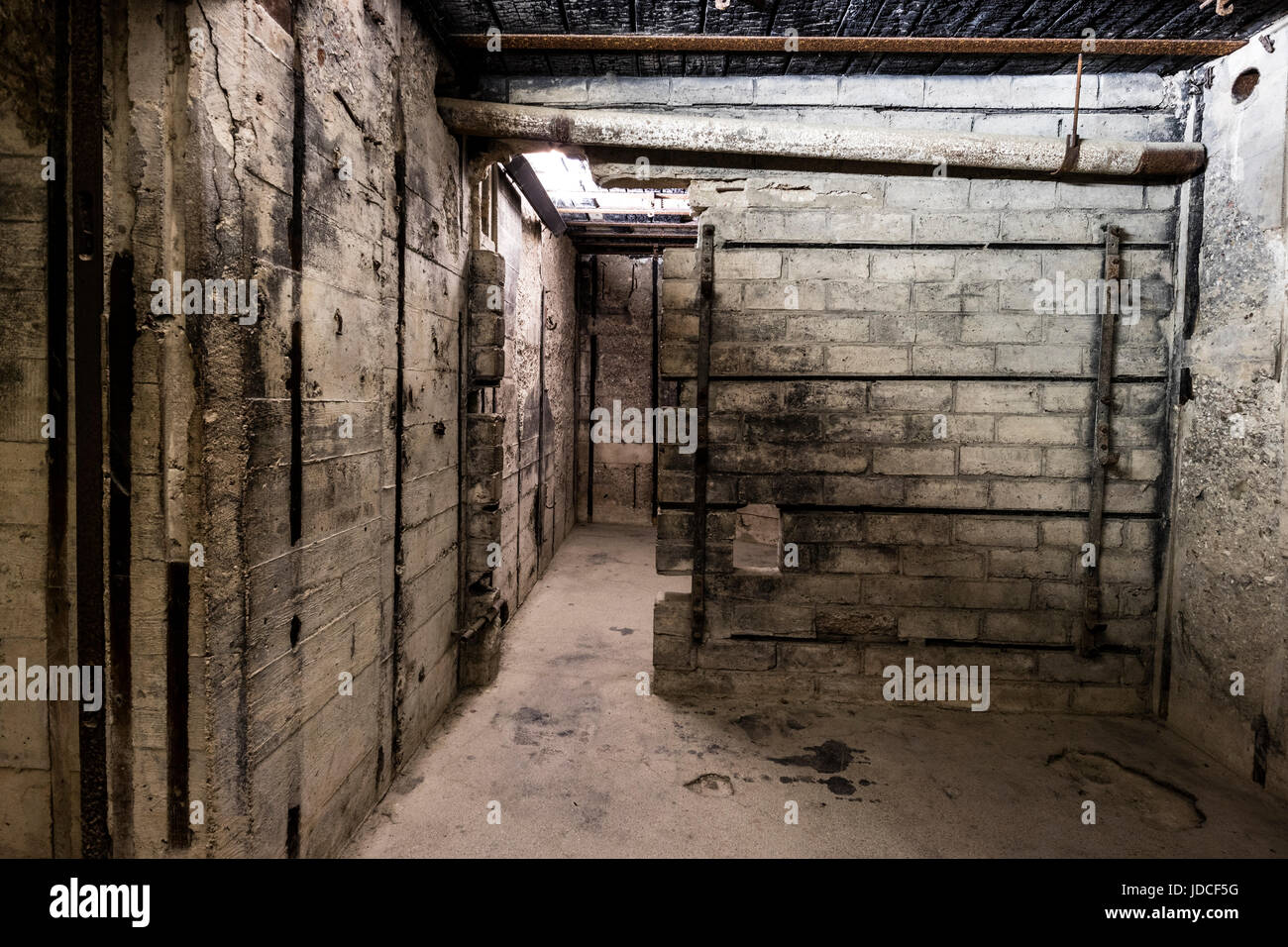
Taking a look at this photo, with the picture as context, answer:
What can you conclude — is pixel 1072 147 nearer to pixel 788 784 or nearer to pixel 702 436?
pixel 702 436

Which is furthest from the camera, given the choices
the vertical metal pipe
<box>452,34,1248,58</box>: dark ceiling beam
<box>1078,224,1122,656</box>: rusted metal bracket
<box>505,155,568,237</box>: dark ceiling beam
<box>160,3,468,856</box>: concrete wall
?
<box>505,155,568,237</box>: dark ceiling beam

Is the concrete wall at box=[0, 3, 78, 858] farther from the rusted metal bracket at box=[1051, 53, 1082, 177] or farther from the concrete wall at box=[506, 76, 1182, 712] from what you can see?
the rusted metal bracket at box=[1051, 53, 1082, 177]

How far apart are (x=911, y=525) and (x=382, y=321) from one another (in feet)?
9.76

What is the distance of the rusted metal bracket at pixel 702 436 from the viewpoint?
3.56 meters

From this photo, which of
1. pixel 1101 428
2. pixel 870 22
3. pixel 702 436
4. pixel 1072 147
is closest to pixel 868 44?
pixel 870 22

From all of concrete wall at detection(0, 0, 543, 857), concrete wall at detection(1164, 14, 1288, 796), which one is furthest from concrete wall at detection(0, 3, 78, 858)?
concrete wall at detection(1164, 14, 1288, 796)

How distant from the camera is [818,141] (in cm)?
339

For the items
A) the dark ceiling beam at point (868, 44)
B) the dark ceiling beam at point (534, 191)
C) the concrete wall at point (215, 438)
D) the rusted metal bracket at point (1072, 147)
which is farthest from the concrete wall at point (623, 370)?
the concrete wall at point (215, 438)

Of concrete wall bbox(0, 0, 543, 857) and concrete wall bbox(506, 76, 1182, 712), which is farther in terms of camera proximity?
concrete wall bbox(506, 76, 1182, 712)

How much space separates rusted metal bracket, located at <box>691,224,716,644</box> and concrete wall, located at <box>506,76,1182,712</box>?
6 cm

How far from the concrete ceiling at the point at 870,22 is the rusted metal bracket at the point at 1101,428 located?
933mm

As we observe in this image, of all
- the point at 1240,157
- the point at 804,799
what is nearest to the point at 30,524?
the point at 804,799

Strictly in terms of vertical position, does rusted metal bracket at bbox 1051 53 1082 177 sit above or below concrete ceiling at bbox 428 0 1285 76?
below

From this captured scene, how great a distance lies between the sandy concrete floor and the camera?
2.53 meters
